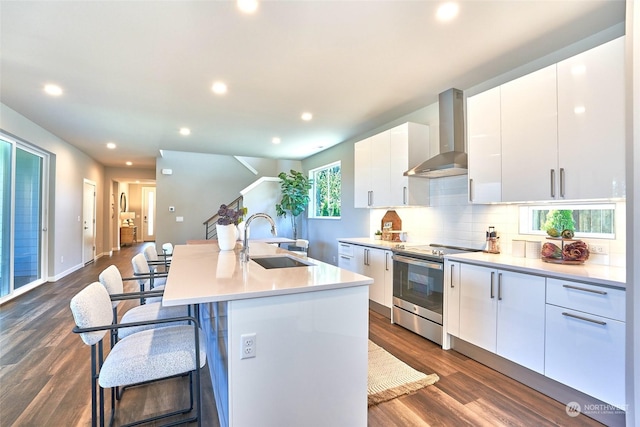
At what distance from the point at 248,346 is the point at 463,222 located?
279cm

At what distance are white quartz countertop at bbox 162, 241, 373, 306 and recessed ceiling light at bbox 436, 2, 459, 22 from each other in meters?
1.87

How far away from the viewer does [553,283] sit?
2.00m

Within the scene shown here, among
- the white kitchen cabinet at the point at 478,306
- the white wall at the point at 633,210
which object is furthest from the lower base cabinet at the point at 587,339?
the white kitchen cabinet at the point at 478,306

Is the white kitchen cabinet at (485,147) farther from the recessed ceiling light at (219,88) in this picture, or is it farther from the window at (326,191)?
the window at (326,191)

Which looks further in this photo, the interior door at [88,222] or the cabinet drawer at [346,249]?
the interior door at [88,222]

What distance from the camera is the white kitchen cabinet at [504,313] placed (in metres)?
2.10

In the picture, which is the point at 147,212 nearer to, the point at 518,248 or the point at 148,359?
the point at 148,359

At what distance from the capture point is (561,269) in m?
2.03

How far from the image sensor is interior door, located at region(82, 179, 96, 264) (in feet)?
23.0

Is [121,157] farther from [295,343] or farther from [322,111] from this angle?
[295,343]

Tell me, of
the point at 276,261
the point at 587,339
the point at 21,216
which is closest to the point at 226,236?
the point at 276,261

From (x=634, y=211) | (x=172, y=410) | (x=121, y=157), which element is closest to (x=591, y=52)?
(x=634, y=211)

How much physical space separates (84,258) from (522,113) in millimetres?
8847

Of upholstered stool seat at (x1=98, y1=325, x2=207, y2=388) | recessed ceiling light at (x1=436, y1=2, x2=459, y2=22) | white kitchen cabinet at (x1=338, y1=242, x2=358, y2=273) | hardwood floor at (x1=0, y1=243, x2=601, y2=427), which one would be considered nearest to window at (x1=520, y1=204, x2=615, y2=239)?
hardwood floor at (x1=0, y1=243, x2=601, y2=427)
